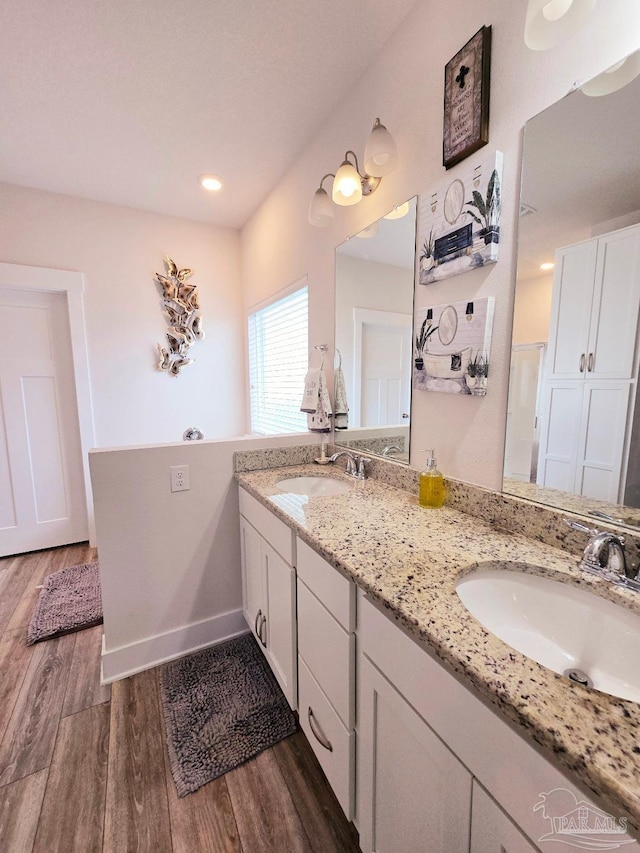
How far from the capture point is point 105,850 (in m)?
0.99

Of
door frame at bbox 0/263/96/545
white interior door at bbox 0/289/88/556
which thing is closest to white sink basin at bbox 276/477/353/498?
door frame at bbox 0/263/96/545

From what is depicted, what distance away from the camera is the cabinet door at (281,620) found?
121 cm

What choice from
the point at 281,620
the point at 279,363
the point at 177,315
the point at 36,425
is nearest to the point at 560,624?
A: the point at 281,620

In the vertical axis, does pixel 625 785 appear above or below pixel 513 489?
below

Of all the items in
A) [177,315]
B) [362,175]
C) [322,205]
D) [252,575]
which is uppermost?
[362,175]

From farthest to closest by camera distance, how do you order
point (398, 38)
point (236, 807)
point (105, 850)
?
point (398, 38)
point (236, 807)
point (105, 850)

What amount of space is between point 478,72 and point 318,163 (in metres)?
1.05

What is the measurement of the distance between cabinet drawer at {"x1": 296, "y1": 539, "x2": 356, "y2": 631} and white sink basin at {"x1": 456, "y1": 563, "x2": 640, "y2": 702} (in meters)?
0.27

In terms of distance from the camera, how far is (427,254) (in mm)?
1299

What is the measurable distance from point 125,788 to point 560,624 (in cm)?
144

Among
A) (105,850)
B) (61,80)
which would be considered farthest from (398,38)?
(105,850)

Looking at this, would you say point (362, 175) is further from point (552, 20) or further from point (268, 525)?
point (268, 525)

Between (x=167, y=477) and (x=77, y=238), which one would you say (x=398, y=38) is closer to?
(x=167, y=477)

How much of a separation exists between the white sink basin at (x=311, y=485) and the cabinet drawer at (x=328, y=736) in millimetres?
712
